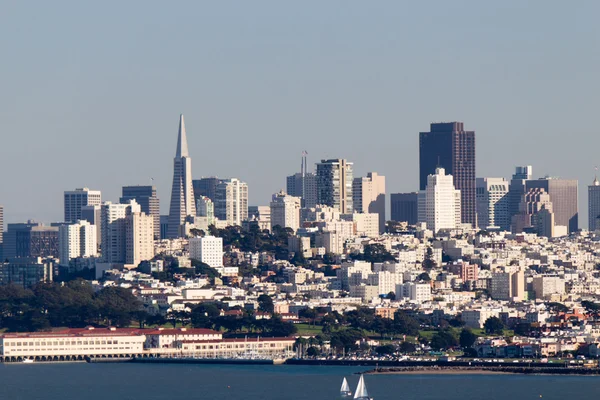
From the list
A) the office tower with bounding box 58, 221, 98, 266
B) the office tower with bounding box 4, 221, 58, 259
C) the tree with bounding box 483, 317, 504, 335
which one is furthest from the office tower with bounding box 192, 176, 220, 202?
the tree with bounding box 483, 317, 504, 335

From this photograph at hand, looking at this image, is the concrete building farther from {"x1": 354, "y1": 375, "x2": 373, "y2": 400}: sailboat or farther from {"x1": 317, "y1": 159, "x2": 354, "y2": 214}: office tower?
{"x1": 354, "y1": 375, "x2": 373, "y2": 400}: sailboat

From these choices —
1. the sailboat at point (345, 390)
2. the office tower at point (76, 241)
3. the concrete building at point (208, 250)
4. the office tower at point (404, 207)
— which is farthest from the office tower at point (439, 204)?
the sailboat at point (345, 390)

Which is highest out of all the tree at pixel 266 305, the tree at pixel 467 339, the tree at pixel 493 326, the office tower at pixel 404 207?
the office tower at pixel 404 207

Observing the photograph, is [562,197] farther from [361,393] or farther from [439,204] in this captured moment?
[361,393]

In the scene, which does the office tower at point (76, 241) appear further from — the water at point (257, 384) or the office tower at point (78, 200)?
the water at point (257, 384)

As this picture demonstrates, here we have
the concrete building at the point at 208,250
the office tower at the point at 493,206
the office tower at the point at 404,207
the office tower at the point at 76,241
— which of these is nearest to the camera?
the concrete building at the point at 208,250

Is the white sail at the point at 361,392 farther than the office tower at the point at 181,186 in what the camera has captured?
No
